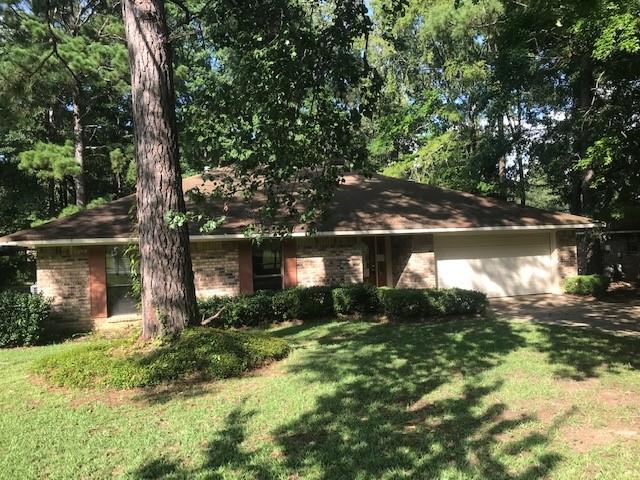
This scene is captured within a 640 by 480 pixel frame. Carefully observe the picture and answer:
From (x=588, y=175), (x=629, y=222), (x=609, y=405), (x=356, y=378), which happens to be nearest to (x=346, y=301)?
(x=356, y=378)

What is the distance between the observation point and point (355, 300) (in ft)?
43.6

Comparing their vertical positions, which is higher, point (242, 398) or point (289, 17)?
point (289, 17)

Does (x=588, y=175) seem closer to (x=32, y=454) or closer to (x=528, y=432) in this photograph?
(x=528, y=432)

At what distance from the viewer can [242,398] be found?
638 cm

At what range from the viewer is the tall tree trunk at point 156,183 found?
315 inches

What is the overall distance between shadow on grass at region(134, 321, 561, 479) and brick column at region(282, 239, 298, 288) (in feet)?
19.9

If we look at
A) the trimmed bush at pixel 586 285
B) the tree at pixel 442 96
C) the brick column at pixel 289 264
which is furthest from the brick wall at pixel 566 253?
the brick column at pixel 289 264

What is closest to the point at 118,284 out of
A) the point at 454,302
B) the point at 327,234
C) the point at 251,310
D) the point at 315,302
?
the point at 251,310

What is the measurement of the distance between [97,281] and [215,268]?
112 inches

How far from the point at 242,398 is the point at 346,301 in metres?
7.01

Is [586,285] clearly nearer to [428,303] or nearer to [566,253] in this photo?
[566,253]

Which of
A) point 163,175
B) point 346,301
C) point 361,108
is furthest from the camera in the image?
point 346,301

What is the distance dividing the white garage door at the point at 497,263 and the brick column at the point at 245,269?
557cm

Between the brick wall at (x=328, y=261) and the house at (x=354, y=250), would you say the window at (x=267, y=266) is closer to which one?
the house at (x=354, y=250)
